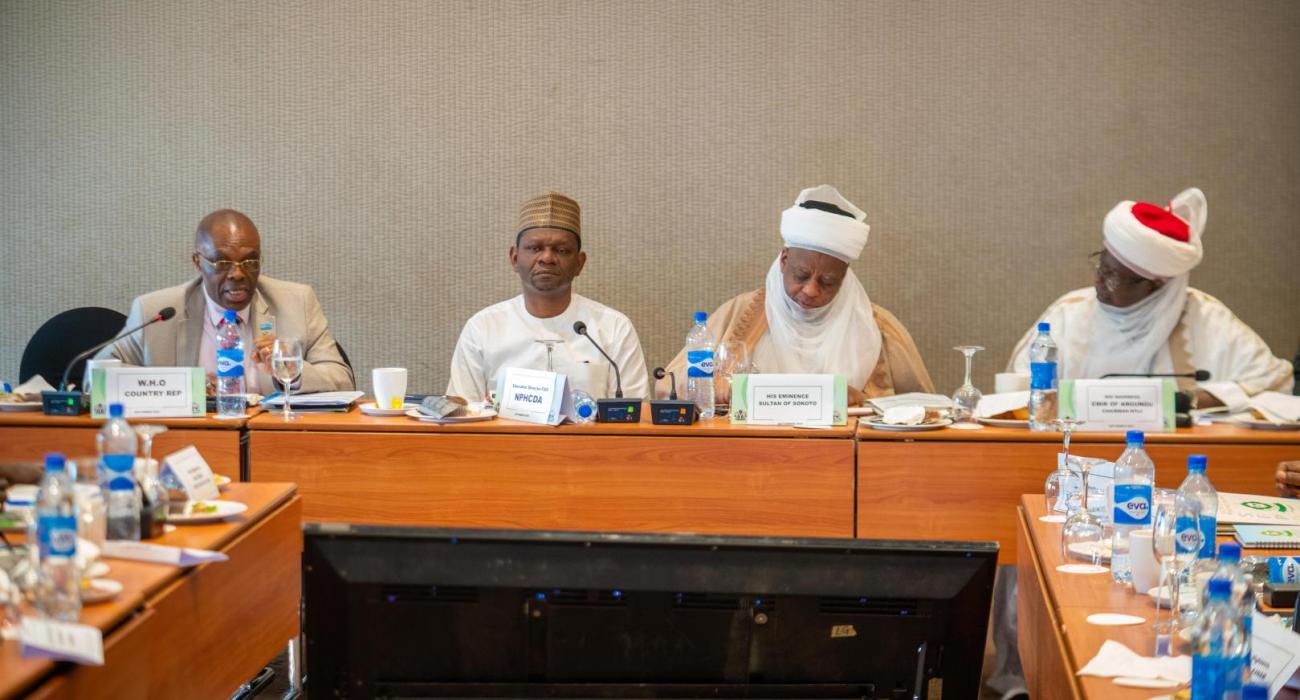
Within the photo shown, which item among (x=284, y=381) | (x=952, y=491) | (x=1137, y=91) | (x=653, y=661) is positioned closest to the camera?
(x=653, y=661)

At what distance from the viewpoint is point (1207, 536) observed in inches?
76.3

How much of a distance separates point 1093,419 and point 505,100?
109 inches

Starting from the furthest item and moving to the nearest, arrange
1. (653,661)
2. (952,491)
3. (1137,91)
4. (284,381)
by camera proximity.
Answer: (1137,91) < (284,381) < (952,491) < (653,661)

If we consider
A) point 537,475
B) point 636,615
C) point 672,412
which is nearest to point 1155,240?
point 672,412

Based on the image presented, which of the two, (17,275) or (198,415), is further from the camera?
(17,275)

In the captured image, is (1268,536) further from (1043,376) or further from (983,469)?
(1043,376)

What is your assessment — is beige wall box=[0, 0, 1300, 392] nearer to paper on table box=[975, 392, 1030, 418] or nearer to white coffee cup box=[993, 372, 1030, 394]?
white coffee cup box=[993, 372, 1030, 394]

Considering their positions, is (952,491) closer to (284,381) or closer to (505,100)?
(284,381)

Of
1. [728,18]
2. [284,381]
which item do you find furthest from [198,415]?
[728,18]

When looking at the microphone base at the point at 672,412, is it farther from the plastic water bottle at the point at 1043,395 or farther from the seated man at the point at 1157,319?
the seated man at the point at 1157,319

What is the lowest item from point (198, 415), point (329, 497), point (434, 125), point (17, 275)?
point (329, 497)

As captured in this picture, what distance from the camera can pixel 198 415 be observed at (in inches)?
135

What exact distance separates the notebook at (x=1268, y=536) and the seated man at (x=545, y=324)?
7.38ft

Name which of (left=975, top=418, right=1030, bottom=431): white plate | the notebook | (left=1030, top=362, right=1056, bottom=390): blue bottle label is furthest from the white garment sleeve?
the notebook
